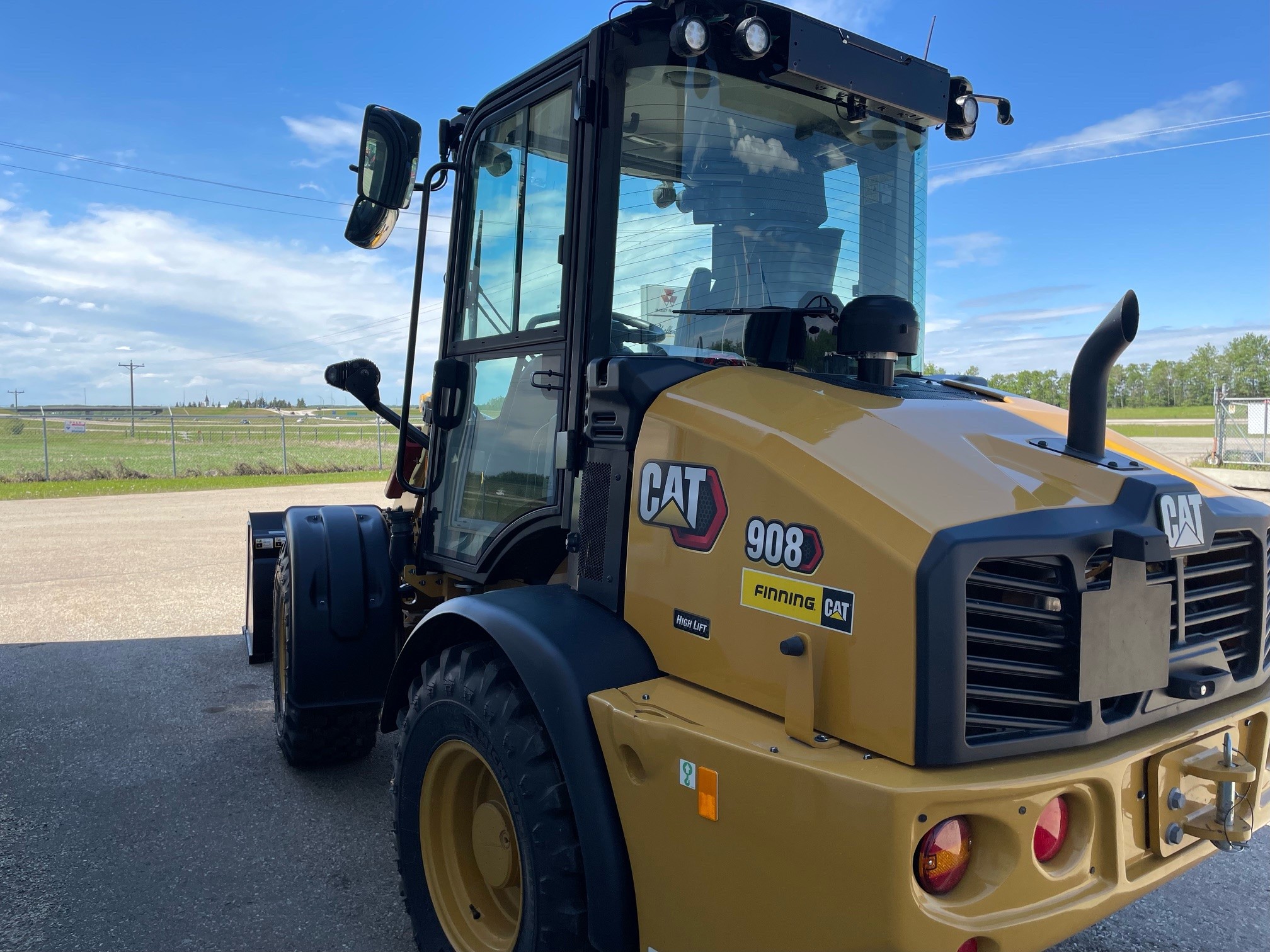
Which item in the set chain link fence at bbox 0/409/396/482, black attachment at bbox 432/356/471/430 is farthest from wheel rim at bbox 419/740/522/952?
chain link fence at bbox 0/409/396/482

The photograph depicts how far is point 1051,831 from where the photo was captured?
5.92 ft

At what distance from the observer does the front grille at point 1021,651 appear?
176cm

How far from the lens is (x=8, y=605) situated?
26.9 ft

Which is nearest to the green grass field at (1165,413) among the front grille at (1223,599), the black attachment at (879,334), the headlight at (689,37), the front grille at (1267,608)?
the front grille at (1267,608)

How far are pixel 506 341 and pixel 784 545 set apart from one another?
1611 millimetres

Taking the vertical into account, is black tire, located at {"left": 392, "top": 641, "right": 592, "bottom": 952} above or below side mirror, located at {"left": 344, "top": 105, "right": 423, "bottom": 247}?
below

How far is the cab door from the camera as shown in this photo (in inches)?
112

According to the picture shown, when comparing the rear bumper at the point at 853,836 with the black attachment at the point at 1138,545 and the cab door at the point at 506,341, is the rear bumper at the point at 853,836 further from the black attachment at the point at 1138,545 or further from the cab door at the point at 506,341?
the cab door at the point at 506,341

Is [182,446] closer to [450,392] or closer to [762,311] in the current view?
[450,392]

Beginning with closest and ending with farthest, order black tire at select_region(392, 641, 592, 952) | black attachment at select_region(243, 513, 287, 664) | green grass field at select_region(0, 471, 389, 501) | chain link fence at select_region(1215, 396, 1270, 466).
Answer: black tire at select_region(392, 641, 592, 952) → black attachment at select_region(243, 513, 287, 664) → green grass field at select_region(0, 471, 389, 501) → chain link fence at select_region(1215, 396, 1270, 466)

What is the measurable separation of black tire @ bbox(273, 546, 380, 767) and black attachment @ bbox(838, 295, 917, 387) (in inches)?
104

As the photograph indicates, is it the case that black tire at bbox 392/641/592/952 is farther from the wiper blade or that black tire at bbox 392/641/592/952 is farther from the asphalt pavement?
the wiper blade

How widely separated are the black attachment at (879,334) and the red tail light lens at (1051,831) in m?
1.16

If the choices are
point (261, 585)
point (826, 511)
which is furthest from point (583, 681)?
point (261, 585)
